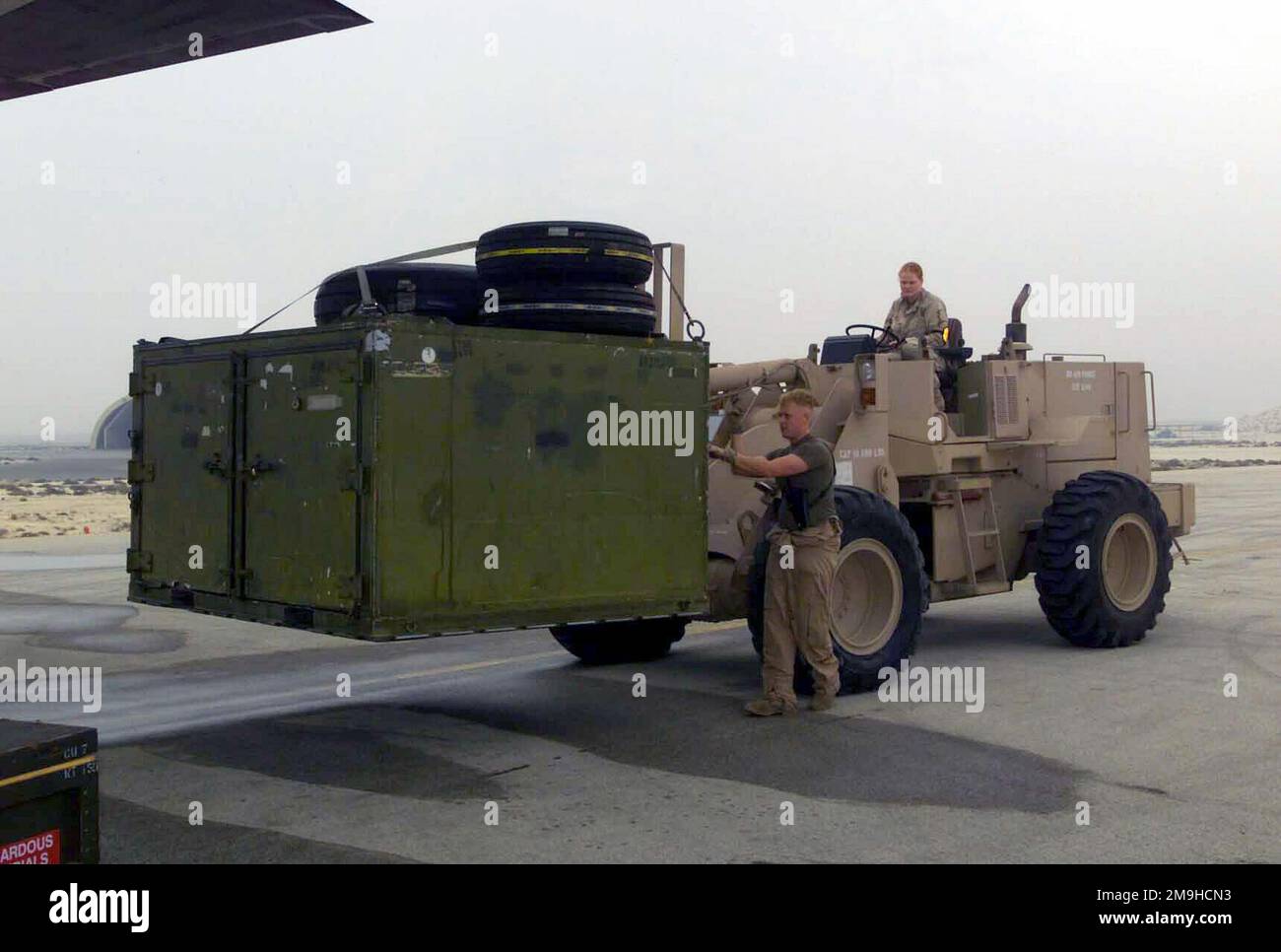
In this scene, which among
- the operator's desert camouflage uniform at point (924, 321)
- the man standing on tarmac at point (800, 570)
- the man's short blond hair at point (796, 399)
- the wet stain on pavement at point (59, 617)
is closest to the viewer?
the man standing on tarmac at point (800, 570)

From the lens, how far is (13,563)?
20.1 meters

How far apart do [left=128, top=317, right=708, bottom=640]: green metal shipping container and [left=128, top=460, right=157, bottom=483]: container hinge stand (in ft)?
0.04

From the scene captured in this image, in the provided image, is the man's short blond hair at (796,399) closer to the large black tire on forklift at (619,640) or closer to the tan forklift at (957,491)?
the tan forklift at (957,491)

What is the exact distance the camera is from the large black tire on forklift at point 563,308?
7.66 m

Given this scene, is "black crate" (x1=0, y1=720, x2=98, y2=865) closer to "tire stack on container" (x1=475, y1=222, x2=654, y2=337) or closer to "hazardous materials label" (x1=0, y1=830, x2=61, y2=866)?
"hazardous materials label" (x1=0, y1=830, x2=61, y2=866)

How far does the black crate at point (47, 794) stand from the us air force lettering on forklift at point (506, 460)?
2.34 meters

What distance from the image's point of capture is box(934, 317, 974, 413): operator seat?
11141mm

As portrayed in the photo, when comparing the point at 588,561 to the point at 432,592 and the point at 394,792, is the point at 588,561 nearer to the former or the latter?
the point at 432,592

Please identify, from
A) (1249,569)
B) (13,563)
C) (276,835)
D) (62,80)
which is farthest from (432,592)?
(13,563)

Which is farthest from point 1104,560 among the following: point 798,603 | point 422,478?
point 422,478

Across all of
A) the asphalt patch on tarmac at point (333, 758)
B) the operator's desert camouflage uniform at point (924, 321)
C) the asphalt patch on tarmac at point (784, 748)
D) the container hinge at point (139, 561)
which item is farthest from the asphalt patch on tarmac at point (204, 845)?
the operator's desert camouflage uniform at point (924, 321)

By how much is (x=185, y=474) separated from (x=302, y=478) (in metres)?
1.34
